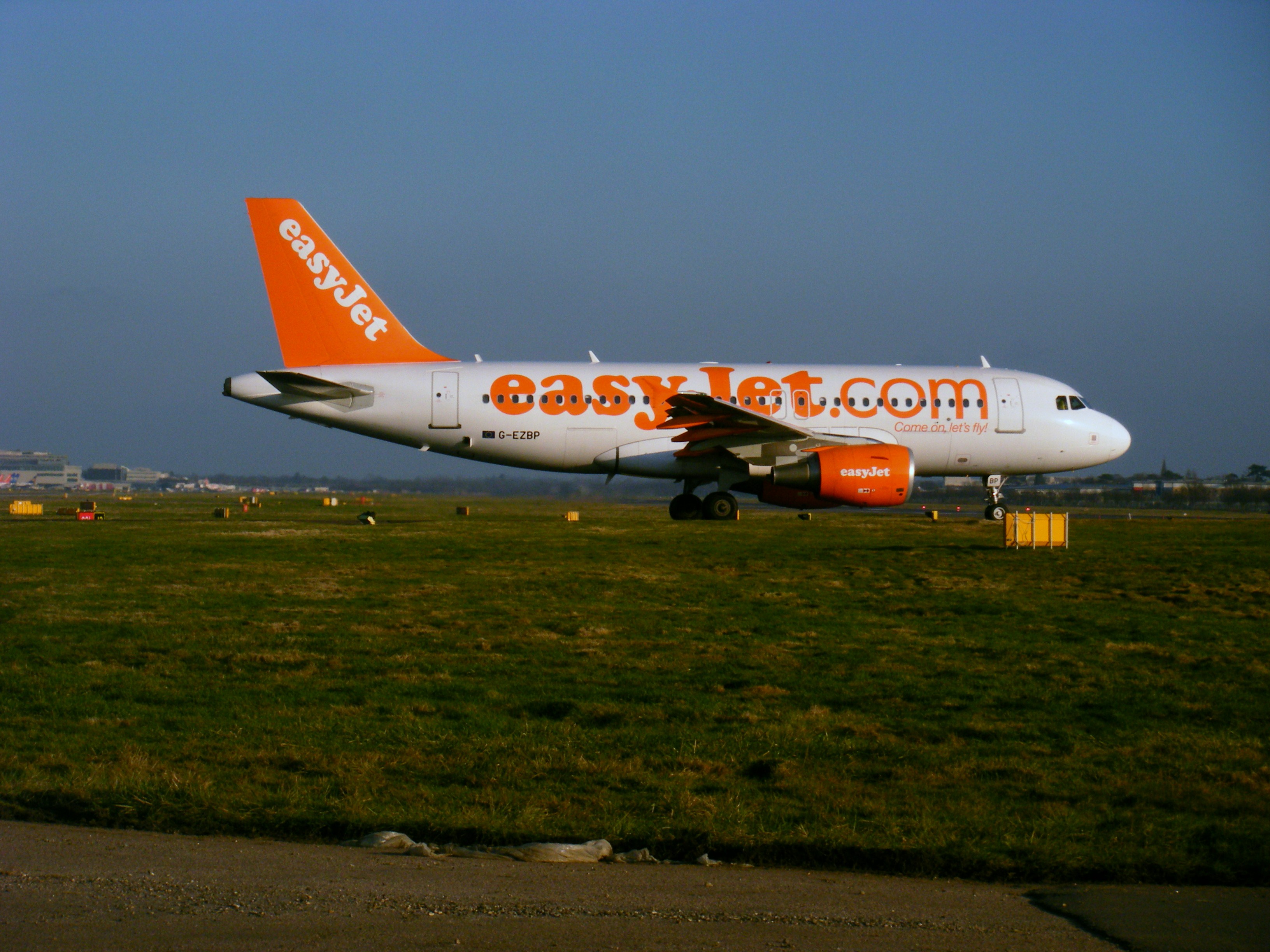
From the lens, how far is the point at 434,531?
25781 mm

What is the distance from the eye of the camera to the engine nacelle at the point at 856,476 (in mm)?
23484

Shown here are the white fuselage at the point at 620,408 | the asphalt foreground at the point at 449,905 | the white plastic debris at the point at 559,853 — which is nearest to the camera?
the asphalt foreground at the point at 449,905

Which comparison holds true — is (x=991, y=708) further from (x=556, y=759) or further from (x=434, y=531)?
(x=434, y=531)

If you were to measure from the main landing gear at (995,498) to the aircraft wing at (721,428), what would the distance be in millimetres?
5479

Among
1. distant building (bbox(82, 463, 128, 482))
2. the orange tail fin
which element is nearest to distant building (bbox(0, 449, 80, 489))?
distant building (bbox(82, 463, 128, 482))

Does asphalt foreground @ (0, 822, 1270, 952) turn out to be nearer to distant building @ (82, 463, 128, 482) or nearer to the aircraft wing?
the aircraft wing

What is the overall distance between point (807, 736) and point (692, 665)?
2379mm

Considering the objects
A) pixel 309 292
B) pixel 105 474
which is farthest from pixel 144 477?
pixel 309 292

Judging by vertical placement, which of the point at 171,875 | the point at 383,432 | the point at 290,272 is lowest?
the point at 171,875

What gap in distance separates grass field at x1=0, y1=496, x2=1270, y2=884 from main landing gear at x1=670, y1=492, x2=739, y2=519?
10235 mm

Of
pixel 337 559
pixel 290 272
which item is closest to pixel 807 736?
pixel 337 559

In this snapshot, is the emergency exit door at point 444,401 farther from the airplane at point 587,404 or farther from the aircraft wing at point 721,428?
the aircraft wing at point 721,428

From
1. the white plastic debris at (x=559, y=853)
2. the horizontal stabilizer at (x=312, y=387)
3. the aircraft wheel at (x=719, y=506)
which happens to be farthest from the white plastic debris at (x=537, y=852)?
the aircraft wheel at (x=719, y=506)

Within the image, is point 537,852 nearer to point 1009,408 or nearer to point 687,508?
point 687,508
